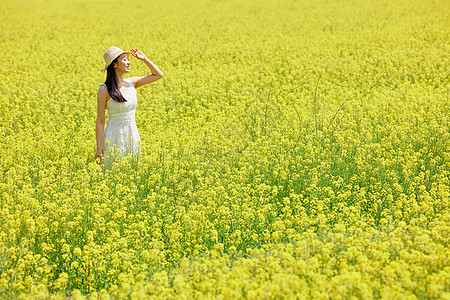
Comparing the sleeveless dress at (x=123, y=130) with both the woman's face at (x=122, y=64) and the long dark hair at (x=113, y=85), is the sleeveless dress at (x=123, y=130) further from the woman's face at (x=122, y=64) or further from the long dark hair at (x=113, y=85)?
the woman's face at (x=122, y=64)

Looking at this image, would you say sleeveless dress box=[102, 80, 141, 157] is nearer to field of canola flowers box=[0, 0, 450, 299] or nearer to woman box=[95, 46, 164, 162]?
woman box=[95, 46, 164, 162]

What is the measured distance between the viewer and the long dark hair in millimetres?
5965

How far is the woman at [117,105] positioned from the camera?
5.98 m

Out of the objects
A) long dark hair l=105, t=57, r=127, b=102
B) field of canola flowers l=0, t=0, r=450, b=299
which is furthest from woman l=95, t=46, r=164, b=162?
field of canola flowers l=0, t=0, r=450, b=299

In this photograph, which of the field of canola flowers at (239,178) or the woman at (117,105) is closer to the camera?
the field of canola flowers at (239,178)

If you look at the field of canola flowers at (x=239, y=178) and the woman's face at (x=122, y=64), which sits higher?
the woman's face at (x=122, y=64)

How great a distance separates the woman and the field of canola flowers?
0.42 metres

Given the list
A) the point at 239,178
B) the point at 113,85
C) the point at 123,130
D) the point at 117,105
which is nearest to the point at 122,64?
the point at 113,85

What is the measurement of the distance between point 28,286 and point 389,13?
21.5 m

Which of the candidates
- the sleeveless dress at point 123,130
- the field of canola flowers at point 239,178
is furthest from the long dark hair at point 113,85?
the field of canola flowers at point 239,178

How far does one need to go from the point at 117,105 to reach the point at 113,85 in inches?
10.6

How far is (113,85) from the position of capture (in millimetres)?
6020

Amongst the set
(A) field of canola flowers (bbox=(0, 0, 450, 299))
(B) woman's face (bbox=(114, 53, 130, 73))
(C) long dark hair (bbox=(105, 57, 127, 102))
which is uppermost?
(B) woman's face (bbox=(114, 53, 130, 73))

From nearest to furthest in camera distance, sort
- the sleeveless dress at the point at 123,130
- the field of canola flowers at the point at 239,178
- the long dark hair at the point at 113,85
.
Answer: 1. the field of canola flowers at the point at 239,178
2. the long dark hair at the point at 113,85
3. the sleeveless dress at the point at 123,130
